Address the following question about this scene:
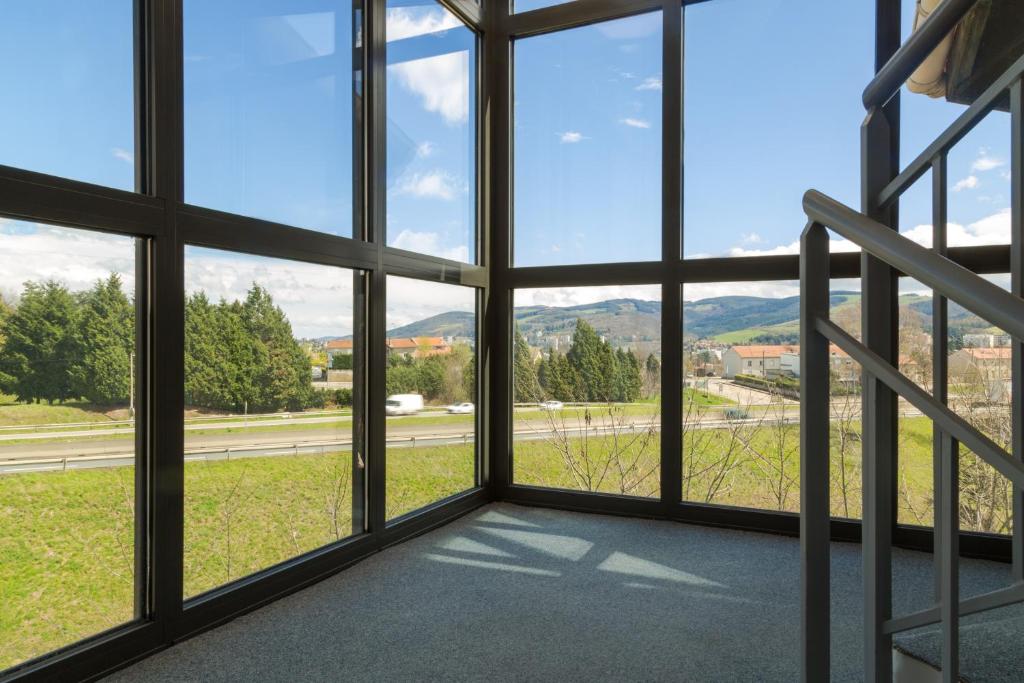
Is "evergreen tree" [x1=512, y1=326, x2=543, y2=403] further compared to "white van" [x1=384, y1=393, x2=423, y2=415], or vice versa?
"evergreen tree" [x1=512, y1=326, x2=543, y2=403]

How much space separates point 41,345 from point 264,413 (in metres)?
0.94

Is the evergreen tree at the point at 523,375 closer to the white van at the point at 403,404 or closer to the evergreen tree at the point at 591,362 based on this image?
the evergreen tree at the point at 591,362

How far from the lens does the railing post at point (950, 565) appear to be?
2.48 feet

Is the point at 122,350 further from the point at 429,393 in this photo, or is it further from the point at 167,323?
the point at 429,393

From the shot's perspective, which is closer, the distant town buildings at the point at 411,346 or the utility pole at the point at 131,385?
the utility pole at the point at 131,385

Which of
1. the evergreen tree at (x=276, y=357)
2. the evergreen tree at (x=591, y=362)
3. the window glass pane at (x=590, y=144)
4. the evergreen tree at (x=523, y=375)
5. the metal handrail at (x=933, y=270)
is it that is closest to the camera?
the metal handrail at (x=933, y=270)

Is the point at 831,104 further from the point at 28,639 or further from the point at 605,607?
the point at 28,639

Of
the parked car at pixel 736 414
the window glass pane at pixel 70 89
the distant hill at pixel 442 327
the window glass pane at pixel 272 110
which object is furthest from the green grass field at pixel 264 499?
the window glass pane at pixel 272 110

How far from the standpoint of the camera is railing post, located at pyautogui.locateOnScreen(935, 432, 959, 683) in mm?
756

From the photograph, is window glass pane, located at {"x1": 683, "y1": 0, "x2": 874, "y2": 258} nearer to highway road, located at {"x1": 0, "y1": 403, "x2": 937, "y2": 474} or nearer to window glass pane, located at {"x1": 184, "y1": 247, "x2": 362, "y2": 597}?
highway road, located at {"x1": 0, "y1": 403, "x2": 937, "y2": 474}

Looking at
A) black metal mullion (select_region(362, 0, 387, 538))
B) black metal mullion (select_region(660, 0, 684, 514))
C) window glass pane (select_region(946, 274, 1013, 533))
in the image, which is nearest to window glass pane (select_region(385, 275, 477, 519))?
black metal mullion (select_region(362, 0, 387, 538))

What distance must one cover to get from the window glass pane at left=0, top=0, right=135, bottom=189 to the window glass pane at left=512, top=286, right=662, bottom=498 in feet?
8.94

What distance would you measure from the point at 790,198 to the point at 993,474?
6.02 ft

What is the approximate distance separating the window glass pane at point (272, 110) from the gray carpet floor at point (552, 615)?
66.5 inches
